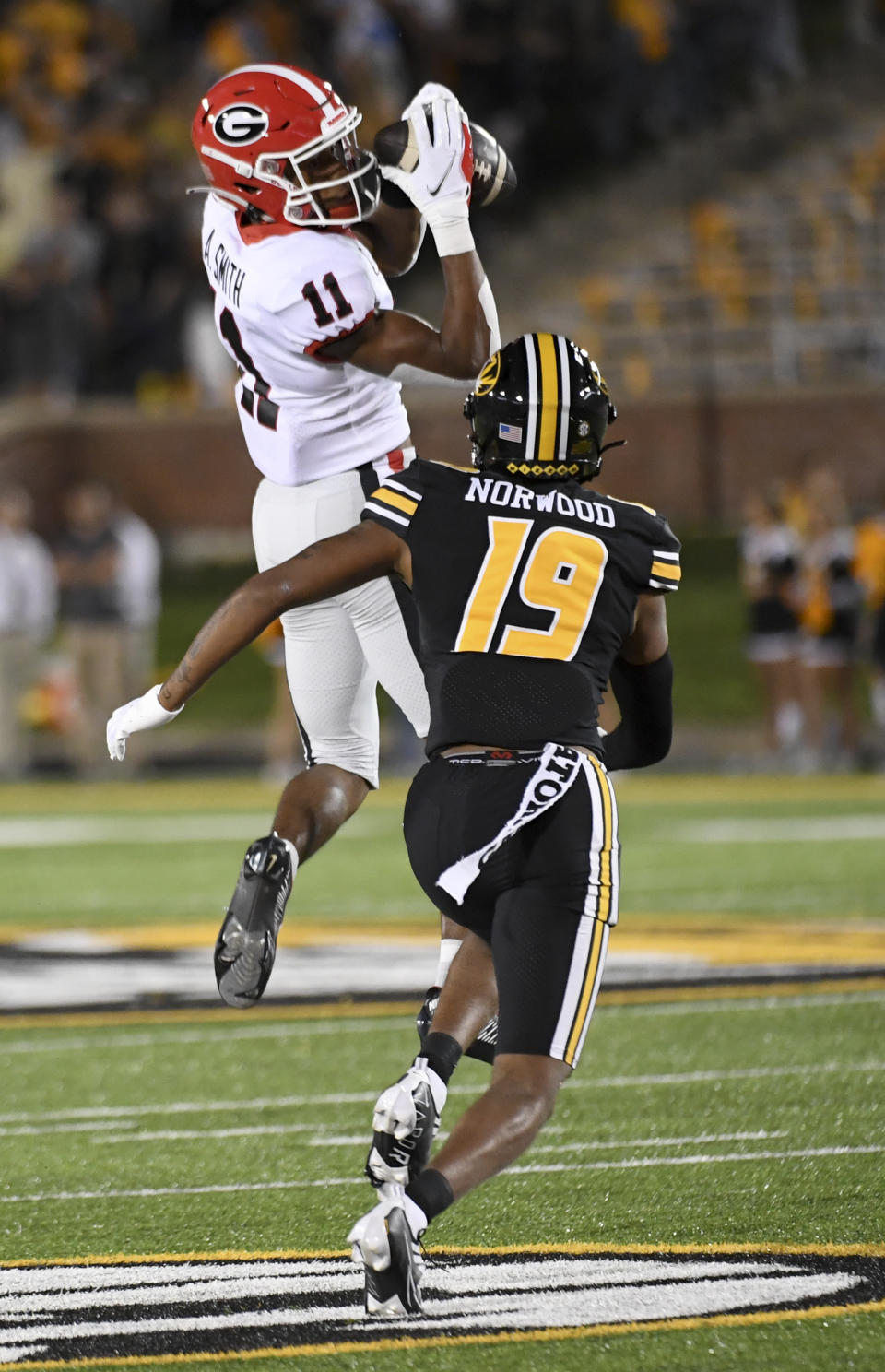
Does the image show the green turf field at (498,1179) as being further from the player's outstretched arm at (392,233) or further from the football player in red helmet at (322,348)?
the player's outstretched arm at (392,233)

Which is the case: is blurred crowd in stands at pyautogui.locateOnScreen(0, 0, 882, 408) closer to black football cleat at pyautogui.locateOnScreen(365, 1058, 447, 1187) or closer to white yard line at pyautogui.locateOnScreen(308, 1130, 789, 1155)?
white yard line at pyautogui.locateOnScreen(308, 1130, 789, 1155)

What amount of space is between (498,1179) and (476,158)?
7.44ft

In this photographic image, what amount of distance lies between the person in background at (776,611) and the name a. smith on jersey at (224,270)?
10.9 m

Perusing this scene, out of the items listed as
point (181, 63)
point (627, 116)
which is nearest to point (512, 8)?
point (627, 116)

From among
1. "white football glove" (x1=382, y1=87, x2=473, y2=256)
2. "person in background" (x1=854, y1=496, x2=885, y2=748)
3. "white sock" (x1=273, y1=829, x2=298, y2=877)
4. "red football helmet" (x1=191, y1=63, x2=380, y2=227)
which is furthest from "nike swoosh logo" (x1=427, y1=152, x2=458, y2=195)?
"person in background" (x1=854, y1=496, x2=885, y2=748)

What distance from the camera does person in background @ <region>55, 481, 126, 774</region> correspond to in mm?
17250

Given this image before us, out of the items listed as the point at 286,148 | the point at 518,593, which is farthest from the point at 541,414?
the point at 286,148

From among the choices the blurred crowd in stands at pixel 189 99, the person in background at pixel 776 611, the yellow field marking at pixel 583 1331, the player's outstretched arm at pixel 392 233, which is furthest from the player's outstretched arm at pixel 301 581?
the blurred crowd in stands at pixel 189 99

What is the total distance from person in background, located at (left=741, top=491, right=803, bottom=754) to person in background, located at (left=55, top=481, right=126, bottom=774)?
465 cm

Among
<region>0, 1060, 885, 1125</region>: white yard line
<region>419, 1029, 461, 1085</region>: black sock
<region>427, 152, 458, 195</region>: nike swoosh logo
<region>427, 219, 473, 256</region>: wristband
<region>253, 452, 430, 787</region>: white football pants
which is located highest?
<region>427, 152, 458, 195</region>: nike swoosh logo

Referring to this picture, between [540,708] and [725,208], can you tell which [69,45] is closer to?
[725,208]

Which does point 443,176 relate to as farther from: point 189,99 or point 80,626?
point 189,99

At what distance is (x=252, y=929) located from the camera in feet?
16.5

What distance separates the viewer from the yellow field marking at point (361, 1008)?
7438 mm
